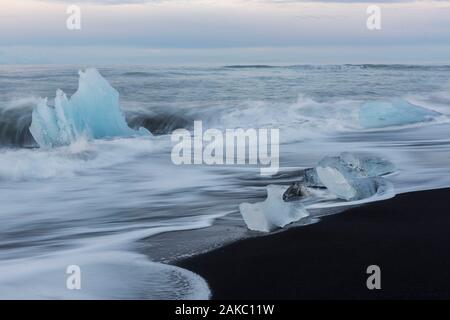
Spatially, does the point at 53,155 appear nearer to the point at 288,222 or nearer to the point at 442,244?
the point at 288,222

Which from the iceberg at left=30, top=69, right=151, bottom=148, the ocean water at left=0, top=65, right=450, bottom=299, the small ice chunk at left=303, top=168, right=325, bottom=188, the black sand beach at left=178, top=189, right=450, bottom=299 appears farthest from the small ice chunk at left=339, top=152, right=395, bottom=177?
the iceberg at left=30, top=69, right=151, bottom=148

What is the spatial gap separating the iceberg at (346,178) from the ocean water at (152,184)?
135 mm

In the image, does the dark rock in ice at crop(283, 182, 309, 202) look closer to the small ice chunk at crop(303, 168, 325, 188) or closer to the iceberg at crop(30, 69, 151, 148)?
the small ice chunk at crop(303, 168, 325, 188)

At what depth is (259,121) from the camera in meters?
20.5

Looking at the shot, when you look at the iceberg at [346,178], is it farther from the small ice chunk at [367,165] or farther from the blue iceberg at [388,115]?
the blue iceberg at [388,115]

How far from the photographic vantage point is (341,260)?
5.17 meters

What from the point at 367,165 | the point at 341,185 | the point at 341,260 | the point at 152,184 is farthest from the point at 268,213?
the point at 152,184

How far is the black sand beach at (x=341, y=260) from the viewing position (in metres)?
4.57

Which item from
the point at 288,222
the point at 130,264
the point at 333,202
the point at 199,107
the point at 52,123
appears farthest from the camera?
the point at 199,107

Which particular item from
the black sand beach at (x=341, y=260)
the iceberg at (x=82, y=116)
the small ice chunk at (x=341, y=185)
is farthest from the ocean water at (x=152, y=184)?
the iceberg at (x=82, y=116)

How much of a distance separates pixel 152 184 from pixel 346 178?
2.93 m

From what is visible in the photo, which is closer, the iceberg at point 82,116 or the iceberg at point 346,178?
the iceberg at point 346,178

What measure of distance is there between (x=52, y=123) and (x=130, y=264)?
340 inches
